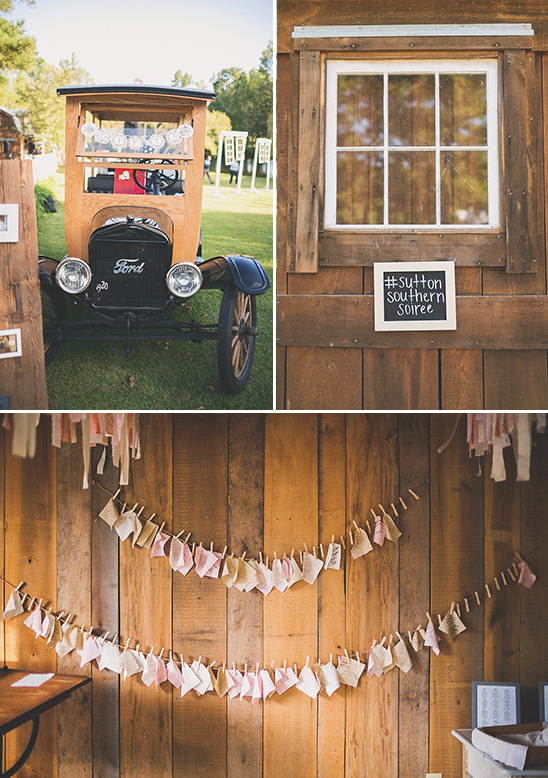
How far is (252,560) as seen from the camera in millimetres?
2652

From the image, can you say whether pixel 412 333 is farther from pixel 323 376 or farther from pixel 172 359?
pixel 172 359

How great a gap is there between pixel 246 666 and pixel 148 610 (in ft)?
1.43

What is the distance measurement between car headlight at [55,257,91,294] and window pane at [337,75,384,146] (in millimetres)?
812

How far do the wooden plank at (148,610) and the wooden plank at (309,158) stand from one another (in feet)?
3.33

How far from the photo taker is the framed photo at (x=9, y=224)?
1.87 metres

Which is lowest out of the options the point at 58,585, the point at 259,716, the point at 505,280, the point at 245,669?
the point at 259,716

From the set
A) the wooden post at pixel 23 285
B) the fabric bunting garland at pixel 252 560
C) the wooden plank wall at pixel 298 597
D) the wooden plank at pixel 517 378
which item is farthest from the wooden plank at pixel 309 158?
the fabric bunting garland at pixel 252 560

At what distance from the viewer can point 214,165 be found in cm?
187

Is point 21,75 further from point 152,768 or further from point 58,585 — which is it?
point 152,768

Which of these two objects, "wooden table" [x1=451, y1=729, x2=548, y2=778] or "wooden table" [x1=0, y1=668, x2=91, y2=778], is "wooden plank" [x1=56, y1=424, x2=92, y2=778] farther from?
"wooden table" [x1=451, y1=729, x2=548, y2=778]

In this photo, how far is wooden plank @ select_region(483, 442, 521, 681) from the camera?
2.64 meters

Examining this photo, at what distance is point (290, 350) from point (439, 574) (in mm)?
1208

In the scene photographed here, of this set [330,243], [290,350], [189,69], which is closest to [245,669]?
[290,350]

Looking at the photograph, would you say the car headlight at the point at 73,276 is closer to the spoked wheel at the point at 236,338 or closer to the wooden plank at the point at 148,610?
the spoked wheel at the point at 236,338
